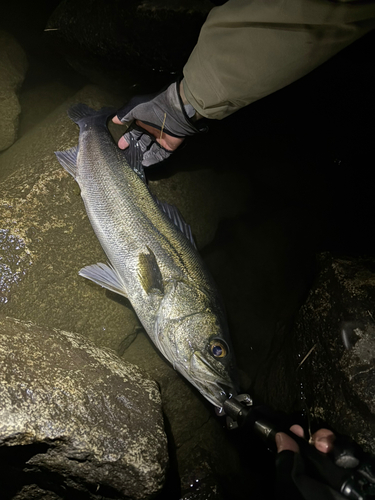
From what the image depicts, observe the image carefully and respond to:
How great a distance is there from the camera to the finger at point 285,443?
87.5 inches

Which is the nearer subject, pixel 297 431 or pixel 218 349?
pixel 297 431

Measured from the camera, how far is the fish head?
262 cm

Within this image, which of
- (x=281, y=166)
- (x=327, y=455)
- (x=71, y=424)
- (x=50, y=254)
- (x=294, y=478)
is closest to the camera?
(x=294, y=478)

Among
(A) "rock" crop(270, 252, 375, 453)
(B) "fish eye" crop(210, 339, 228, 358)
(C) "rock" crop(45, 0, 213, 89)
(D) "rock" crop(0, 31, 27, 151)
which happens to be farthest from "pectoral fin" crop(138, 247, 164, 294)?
(C) "rock" crop(45, 0, 213, 89)

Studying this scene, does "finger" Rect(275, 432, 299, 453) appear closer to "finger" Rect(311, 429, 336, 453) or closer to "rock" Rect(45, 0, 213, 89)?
"finger" Rect(311, 429, 336, 453)

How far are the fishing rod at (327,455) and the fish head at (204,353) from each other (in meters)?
0.14

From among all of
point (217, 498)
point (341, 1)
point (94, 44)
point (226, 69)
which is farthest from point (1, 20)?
point (217, 498)

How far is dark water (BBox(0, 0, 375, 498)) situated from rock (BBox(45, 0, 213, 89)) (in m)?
0.22

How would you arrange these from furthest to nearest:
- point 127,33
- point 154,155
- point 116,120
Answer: point 127,33
point 154,155
point 116,120

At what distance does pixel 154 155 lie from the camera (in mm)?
3758

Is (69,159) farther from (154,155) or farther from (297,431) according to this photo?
(297,431)

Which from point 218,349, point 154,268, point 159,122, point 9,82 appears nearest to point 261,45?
point 159,122

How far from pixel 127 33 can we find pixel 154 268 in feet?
11.0

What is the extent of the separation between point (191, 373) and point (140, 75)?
158 inches
